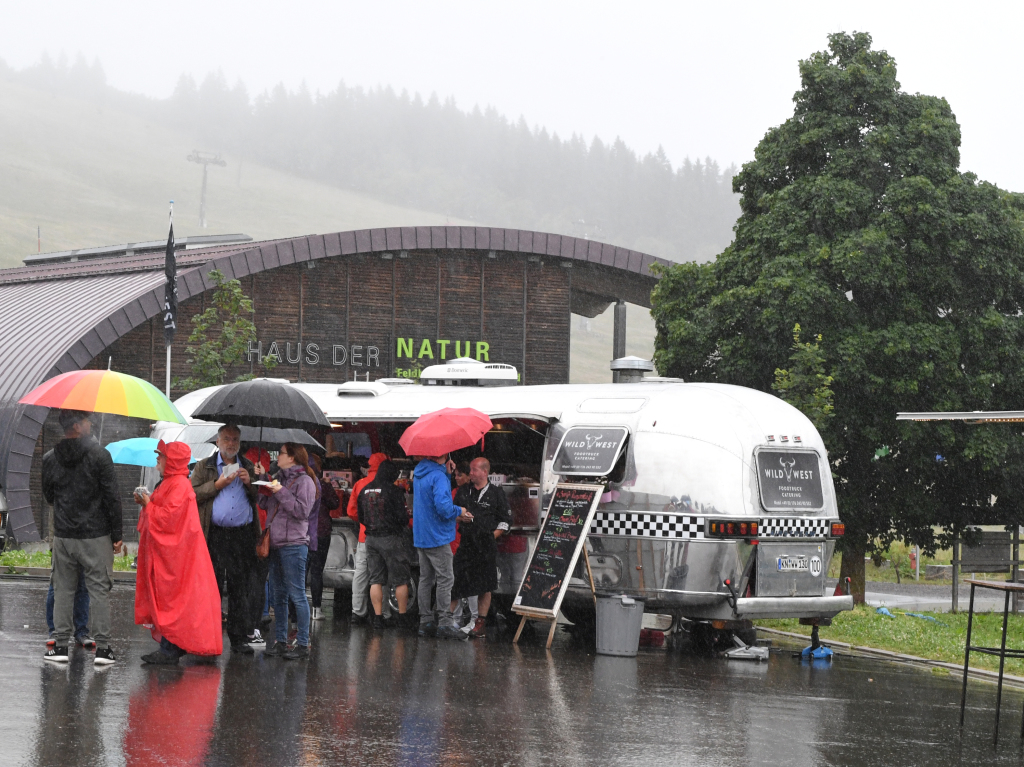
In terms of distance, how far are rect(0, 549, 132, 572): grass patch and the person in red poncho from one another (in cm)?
984

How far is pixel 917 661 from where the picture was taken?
13.4 m

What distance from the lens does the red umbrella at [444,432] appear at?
13148 millimetres

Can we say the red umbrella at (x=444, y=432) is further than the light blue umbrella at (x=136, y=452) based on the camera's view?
No

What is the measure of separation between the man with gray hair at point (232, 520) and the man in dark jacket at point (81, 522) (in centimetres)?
100

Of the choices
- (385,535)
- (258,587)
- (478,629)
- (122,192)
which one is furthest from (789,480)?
(122,192)

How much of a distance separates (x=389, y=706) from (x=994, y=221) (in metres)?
14.9

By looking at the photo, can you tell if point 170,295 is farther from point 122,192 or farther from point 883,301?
point 122,192

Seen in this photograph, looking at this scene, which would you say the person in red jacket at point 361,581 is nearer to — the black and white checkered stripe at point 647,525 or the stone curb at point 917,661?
the black and white checkered stripe at point 647,525

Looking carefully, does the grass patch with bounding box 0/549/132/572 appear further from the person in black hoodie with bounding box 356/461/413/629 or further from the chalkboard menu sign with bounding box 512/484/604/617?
the chalkboard menu sign with bounding box 512/484/604/617

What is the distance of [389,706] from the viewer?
941 cm

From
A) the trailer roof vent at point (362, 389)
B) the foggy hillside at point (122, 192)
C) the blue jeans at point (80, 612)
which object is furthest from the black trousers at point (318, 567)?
the foggy hillside at point (122, 192)

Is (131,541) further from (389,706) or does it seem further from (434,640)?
(389,706)

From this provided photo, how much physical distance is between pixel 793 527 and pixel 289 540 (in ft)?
16.1

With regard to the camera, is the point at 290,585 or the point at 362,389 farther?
the point at 362,389
